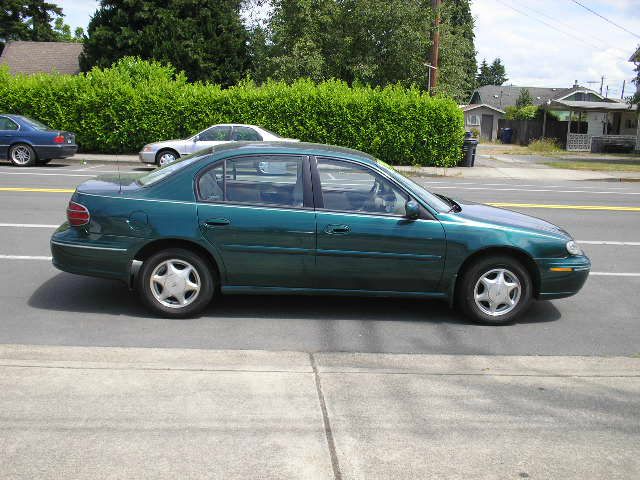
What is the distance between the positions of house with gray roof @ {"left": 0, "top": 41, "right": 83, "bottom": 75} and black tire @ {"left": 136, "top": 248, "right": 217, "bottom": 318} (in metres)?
40.2

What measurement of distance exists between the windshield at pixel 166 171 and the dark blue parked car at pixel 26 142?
14.9 m

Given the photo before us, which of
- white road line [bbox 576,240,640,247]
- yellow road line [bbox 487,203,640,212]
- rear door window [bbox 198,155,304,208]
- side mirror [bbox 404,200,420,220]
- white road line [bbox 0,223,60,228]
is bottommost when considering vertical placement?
white road line [bbox 576,240,640,247]

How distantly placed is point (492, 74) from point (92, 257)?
14208 centimetres

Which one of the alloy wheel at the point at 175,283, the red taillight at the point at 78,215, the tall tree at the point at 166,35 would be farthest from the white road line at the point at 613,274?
the tall tree at the point at 166,35

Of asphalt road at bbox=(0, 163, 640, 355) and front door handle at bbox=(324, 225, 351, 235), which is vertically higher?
front door handle at bbox=(324, 225, 351, 235)

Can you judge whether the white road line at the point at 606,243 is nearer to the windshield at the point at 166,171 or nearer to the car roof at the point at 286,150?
the car roof at the point at 286,150

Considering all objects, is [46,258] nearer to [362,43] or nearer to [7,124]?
[7,124]

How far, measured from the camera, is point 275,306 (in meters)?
6.71

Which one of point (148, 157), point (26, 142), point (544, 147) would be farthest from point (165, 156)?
point (544, 147)

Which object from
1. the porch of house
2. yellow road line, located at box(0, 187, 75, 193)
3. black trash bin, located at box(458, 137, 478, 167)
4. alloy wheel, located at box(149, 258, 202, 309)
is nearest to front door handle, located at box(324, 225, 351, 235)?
alloy wheel, located at box(149, 258, 202, 309)

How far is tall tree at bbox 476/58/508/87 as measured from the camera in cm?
13700

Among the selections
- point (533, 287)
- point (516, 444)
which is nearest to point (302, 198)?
point (533, 287)

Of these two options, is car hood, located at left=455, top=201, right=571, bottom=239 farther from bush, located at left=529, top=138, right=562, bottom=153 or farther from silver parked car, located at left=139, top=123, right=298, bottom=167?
bush, located at left=529, top=138, right=562, bottom=153

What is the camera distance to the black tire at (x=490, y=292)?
246 inches
